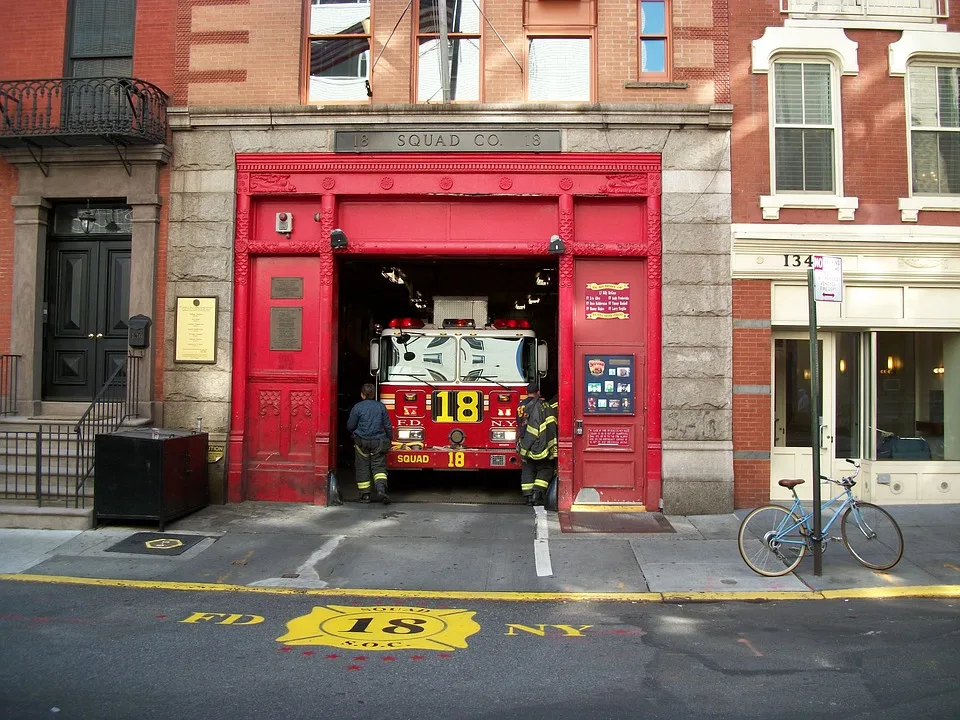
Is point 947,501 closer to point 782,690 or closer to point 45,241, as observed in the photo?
point 782,690

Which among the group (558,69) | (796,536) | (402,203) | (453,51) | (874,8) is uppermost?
(874,8)

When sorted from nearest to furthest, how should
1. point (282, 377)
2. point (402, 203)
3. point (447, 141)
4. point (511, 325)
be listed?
point (447, 141) < point (282, 377) < point (402, 203) < point (511, 325)

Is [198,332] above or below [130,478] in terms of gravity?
above

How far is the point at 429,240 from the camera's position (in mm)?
10883

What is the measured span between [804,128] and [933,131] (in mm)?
2039

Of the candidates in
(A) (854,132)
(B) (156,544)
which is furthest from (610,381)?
(B) (156,544)

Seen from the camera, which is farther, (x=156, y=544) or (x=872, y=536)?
(x=156, y=544)

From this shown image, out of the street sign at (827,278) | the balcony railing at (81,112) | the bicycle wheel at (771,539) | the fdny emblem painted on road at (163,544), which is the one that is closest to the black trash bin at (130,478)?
the fdny emblem painted on road at (163,544)

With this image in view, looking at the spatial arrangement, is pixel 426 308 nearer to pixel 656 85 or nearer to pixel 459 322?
pixel 459 322

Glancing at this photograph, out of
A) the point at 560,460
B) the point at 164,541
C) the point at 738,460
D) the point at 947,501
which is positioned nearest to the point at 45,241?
the point at 164,541

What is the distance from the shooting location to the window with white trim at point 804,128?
10695 millimetres

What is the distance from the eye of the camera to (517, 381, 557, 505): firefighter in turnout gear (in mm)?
10438

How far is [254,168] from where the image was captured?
1091 cm

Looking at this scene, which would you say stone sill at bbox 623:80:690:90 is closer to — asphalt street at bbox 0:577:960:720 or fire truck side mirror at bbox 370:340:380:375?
fire truck side mirror at bbox 370:340:380:375
